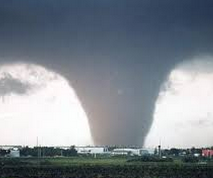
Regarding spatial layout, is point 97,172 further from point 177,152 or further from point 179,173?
point 177,152

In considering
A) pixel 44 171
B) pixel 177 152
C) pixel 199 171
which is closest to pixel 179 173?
pixel 199 171

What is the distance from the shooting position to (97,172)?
230ft

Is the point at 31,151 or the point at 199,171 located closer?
the point at 199,171

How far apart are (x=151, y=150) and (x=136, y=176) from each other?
127429 mm

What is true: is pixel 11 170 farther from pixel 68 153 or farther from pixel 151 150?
pixel 151 150

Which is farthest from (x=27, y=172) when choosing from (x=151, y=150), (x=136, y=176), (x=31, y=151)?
(x=151, y=150)

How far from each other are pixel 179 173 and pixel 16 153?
7510 centimetres

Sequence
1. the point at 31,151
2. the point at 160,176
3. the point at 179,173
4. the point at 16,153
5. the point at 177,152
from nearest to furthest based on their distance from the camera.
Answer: the point at 160,176 → the point at 179,173 → the point at 16,153 → the point at 31,151 → the point at 177,152

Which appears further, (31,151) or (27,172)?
(31,151)

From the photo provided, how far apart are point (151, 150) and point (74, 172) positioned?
411ft

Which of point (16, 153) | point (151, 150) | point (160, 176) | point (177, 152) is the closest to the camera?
point (160, 176)

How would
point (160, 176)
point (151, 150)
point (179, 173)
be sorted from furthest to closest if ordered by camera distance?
point (151, 150) → point (179, 173) → point (160, 176)

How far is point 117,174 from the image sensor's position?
68.7m

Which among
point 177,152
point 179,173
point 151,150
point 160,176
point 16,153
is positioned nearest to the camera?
point 160,176
